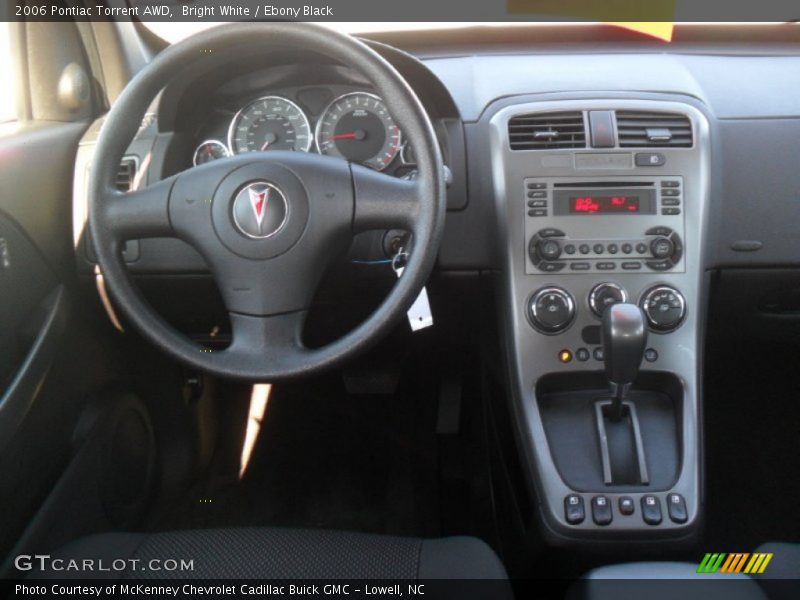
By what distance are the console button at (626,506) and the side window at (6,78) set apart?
5.02 feet

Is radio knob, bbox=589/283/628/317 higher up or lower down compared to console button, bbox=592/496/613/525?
higher up

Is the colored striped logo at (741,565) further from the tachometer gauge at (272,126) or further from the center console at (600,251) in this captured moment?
the tachometer gauge at (272,126)

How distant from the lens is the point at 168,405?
7.11ft

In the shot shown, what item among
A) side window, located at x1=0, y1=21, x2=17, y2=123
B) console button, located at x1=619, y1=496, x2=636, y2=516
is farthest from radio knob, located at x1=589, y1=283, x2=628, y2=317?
side window, located at x1=0, y1=21, x2=17, y2=123

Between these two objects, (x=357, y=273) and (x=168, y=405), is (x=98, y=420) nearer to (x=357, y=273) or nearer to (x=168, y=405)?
(x=168, y=405)

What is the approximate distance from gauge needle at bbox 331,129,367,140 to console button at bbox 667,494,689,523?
3.12ft

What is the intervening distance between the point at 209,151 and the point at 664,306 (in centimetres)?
104

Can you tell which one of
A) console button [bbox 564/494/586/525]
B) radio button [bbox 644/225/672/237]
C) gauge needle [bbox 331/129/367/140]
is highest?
gauge needle [bbox 331/129/367/140]

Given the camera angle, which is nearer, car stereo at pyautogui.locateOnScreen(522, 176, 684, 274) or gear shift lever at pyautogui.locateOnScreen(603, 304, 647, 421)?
gear shift lever at pyautogui.locateOnScreen(603, 304, 647, 421)

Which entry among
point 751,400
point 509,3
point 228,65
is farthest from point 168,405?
point 751,400

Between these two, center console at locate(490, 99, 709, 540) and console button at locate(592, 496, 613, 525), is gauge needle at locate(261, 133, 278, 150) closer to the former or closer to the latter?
center console at locate(490, 99, 709, 540)

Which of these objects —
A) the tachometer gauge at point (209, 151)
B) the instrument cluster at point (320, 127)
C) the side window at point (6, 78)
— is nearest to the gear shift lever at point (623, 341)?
the instrument cluster at point (320, 127)

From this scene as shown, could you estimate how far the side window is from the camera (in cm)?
177

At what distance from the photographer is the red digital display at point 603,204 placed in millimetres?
1665
